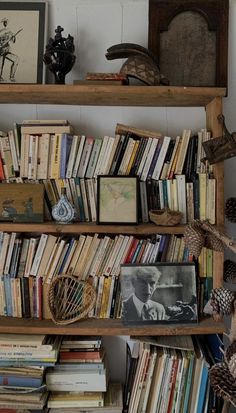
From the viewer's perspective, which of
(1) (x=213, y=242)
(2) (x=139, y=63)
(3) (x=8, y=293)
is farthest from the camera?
(3) (x=8, y=293)

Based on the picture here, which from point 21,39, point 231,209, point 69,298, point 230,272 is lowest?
point 69,298

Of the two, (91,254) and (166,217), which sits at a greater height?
(166,217)

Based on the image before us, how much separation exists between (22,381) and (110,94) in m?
1.04

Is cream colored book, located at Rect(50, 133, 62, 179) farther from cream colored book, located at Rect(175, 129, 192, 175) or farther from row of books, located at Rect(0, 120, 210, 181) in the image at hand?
cream colored book, located at Rect(175, 129, 192, 175)

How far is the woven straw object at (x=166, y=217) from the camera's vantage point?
57.4 inches

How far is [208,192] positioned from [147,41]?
0.63 m

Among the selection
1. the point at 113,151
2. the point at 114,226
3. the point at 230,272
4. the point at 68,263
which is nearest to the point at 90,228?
the point at 114,226

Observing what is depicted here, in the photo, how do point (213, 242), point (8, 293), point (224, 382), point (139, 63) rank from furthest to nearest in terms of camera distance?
Result: 1. point (8, 293)
2. point (139, 63)
3. point (213, 242)
4. point (224, 382)

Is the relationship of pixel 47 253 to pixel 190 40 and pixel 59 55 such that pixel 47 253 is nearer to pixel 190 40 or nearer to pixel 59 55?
pixel 59 55

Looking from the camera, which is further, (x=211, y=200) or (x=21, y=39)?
(x=21, y=39)

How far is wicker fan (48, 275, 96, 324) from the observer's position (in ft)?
5.01

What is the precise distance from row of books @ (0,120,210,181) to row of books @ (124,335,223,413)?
615mm

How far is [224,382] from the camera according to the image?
1.23m

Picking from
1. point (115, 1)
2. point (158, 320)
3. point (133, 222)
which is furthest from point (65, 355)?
point (115, 1)
